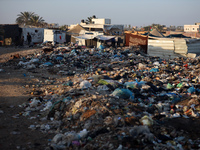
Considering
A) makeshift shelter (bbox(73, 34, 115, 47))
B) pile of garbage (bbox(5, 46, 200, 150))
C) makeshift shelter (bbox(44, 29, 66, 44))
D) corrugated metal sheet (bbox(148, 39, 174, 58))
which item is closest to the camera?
pile of garbage (bbox(5, 46, 200, 150))

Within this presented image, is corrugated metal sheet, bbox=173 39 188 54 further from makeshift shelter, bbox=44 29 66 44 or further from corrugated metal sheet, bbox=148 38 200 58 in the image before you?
makeshift shelter, bbox=44 29 66 44

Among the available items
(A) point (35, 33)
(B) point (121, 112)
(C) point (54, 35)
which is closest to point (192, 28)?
(C) point (54, 35)

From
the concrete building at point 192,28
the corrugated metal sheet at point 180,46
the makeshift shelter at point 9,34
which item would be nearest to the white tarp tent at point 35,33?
the makeshift shelter at point 9,34

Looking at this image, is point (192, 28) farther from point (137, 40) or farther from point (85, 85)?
point (85, 85)

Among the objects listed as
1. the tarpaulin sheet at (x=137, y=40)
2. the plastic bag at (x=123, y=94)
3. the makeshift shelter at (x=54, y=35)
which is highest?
the makeshift shelter at (x=54, y=35)

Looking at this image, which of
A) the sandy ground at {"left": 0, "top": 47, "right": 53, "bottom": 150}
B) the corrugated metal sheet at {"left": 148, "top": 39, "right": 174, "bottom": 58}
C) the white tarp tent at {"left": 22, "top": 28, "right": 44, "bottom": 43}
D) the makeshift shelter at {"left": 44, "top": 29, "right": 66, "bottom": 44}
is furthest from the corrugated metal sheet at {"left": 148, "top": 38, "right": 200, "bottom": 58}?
the white tarp tent at {"left": 22, "top": 28, "right": 44, "bottom": 43}

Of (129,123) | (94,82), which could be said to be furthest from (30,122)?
(94,82)

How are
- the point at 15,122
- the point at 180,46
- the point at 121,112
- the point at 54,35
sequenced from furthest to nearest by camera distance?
the point at 54,35
the point at 180,46
the point at 15,122
the point at 121,112

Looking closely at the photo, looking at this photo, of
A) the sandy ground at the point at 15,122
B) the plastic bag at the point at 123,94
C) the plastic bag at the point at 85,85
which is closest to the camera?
the sandy ground at the point at 15,122

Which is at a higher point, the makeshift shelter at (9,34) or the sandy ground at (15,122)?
the makeshift shelter at (9,34)

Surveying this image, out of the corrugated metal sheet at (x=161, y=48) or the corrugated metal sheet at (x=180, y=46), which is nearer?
the corrugated metal sheet at (x=180, y=46)

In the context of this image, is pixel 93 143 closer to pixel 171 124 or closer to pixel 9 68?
pixel 171 124

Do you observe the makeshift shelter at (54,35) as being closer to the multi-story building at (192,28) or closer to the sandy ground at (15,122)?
the sandy ground at (15,122)

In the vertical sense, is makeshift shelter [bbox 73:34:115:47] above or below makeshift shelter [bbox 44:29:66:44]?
below
